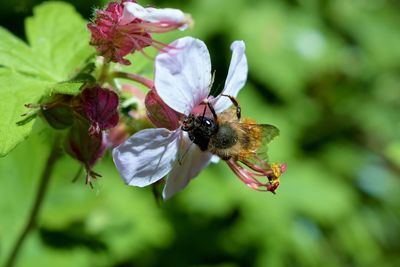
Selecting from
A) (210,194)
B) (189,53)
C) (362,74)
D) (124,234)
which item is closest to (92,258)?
(124,234)

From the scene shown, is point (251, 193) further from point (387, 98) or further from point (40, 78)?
point (40, 78)

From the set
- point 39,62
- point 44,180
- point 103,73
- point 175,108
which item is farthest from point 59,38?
point 175,108

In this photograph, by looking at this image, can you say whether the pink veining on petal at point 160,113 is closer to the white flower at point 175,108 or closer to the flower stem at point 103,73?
the white flower at point 175,108

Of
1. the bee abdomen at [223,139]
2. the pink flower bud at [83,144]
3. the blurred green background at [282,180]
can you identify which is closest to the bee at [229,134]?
the bee abdomen at [223,139]

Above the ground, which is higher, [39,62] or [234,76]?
[234,76]

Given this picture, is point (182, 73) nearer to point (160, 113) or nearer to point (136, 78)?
point (160, 113)

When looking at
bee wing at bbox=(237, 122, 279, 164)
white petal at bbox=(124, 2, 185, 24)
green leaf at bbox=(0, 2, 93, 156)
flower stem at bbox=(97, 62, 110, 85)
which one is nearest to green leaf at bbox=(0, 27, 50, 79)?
green leaf at bbox=(0, 2, 93, 156)
